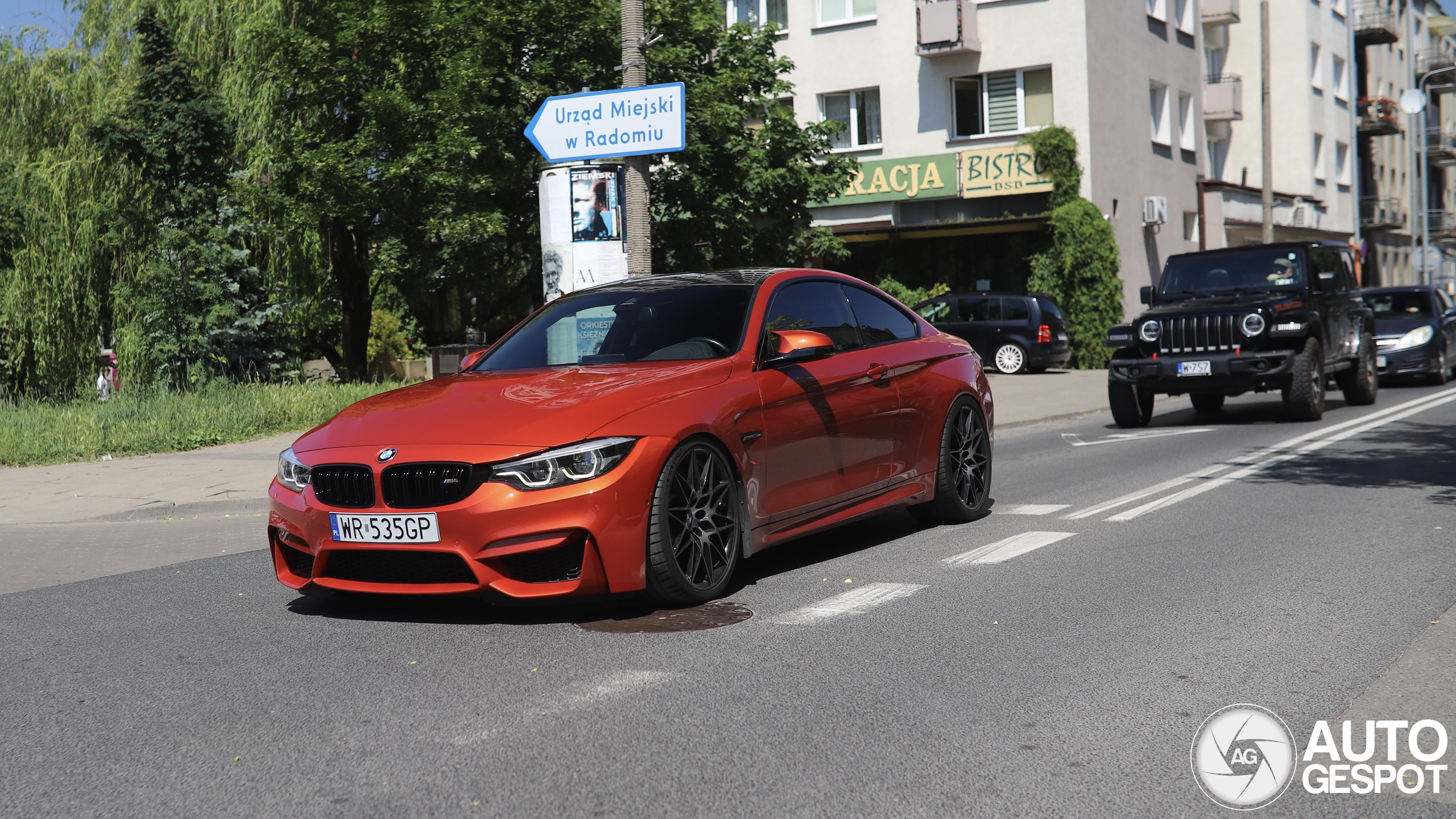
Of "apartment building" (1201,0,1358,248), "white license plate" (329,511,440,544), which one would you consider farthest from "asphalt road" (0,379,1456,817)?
"apartment building" (1201,0,1358,248)

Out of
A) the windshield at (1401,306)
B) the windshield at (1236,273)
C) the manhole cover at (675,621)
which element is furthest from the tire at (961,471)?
the windshield at (1401,306)

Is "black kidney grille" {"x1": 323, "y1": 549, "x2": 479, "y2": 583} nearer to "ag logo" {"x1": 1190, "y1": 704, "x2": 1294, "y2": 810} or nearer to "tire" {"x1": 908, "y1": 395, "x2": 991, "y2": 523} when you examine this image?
"ag logo" {"x1": 1190, "y1": 704, "x2": 1294, "y2": 810}

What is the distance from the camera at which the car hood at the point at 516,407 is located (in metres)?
5.36

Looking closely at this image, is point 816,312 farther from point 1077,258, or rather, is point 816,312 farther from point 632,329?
point 1077,258

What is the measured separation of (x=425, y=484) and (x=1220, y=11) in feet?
132

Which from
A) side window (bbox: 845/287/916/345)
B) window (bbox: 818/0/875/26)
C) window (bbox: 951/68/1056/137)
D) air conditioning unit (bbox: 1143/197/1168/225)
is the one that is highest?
window (bbox: 818/0/875/26)

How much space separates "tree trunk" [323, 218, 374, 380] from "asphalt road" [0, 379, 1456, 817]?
61.4 ft

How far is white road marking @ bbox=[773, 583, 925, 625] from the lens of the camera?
5551mm

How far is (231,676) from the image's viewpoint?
4.83 metres

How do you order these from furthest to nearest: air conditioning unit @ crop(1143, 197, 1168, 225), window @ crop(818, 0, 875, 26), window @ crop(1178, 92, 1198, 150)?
window @ crop(1178, 92, 1198, 150)
window @ crop(818, 0, 875, 26)
air conditioning unit @ crop(1143, 197, 1168, 225)

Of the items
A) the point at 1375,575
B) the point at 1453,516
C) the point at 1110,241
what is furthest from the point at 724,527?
the point at 1110,241

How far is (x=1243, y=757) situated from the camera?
12.3 ft

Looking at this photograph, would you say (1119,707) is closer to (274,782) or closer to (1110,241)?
(274,782)

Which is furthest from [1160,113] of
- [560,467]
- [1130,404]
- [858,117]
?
[560,467]
